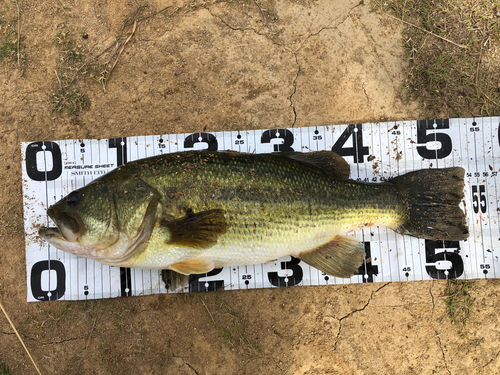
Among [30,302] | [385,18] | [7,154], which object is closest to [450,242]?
[385,18]

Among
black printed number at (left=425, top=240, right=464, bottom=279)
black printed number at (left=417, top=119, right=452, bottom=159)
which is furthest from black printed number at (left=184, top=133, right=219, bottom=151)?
black printed number at (left=425, top=240, right=464, bottom=279)

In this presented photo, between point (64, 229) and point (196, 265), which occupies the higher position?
point (64, 229)

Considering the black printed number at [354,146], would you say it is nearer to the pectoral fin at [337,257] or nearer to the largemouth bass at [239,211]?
the largemouth bass at [239,211]

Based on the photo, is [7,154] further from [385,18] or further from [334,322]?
[385,18]

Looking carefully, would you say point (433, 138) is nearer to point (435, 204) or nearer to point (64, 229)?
point (435, 204)

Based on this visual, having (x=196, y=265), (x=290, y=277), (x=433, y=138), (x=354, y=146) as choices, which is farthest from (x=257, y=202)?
(x=433, y=138)

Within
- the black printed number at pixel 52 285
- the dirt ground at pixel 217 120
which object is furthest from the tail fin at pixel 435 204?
the black printed number at pixel 52 285
